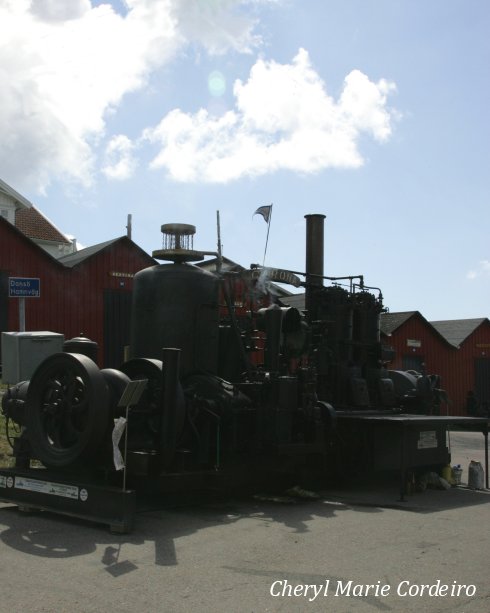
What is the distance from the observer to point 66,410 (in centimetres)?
927

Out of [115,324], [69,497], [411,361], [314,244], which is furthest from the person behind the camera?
[411,361]

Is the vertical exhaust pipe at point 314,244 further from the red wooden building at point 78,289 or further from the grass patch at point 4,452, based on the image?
the red wooden building at point 78,289

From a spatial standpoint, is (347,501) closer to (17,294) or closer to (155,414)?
(155,414)

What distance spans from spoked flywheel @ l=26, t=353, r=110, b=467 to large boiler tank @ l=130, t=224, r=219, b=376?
2.59 m

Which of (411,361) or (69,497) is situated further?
(411,361)

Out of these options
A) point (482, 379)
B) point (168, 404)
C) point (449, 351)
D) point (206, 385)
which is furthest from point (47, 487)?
point (482, 379)

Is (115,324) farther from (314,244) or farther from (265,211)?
(265,211)

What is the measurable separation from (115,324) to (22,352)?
541 inches

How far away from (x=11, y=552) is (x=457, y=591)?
13.4 ft

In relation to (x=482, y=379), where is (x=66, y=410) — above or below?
above

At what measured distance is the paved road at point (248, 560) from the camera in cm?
587

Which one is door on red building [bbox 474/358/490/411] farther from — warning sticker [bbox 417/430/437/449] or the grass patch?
the grass patch

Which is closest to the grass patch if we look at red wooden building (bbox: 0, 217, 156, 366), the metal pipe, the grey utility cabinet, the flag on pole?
the grey utility cabinet

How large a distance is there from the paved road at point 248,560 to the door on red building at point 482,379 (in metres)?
30.1
